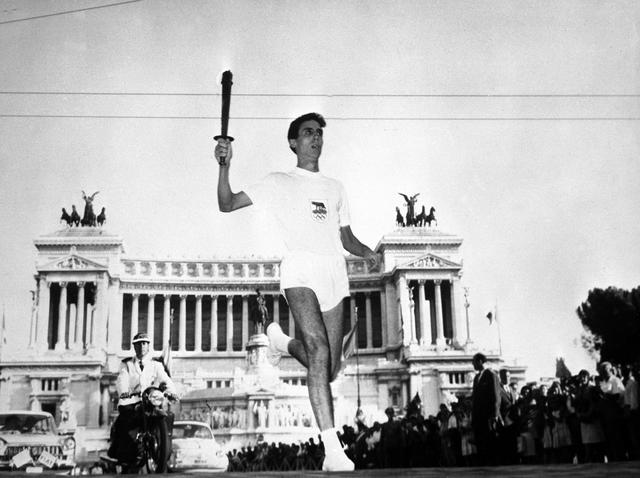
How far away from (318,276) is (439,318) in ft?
89.0

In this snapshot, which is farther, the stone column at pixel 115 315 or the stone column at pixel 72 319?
the stone column at pixel 72 319

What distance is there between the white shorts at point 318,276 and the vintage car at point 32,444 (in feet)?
21.2

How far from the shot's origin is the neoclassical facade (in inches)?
909

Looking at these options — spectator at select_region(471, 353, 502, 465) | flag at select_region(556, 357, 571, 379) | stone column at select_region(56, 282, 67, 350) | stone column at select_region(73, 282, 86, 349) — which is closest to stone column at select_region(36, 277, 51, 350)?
stone column at select_region(56, 282, 67, 350)

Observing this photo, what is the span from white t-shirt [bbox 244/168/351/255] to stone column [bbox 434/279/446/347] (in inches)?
936

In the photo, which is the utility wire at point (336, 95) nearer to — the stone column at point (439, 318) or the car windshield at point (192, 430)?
the car windshield at point (192, 430)

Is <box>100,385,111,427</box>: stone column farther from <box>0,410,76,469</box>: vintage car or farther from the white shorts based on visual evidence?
the white shorts

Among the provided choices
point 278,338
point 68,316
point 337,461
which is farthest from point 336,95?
point 68,316

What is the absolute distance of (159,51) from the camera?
31.4 feet

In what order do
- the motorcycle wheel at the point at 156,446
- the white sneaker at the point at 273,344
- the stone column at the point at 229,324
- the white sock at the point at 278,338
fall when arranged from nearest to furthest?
1. the white sock at the point at 278,338
2. the white sneaker at the point at 273,344
3. the motorcycle wheel at the point at 156,446
4. the stone column at the point at 229,324

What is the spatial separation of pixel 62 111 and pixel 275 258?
846 inches

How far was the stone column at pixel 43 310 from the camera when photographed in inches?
1113

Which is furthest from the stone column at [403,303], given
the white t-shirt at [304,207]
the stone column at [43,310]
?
the white t-shirt at [304,207]

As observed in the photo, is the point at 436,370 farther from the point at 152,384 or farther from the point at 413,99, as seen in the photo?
the point at 152,384
